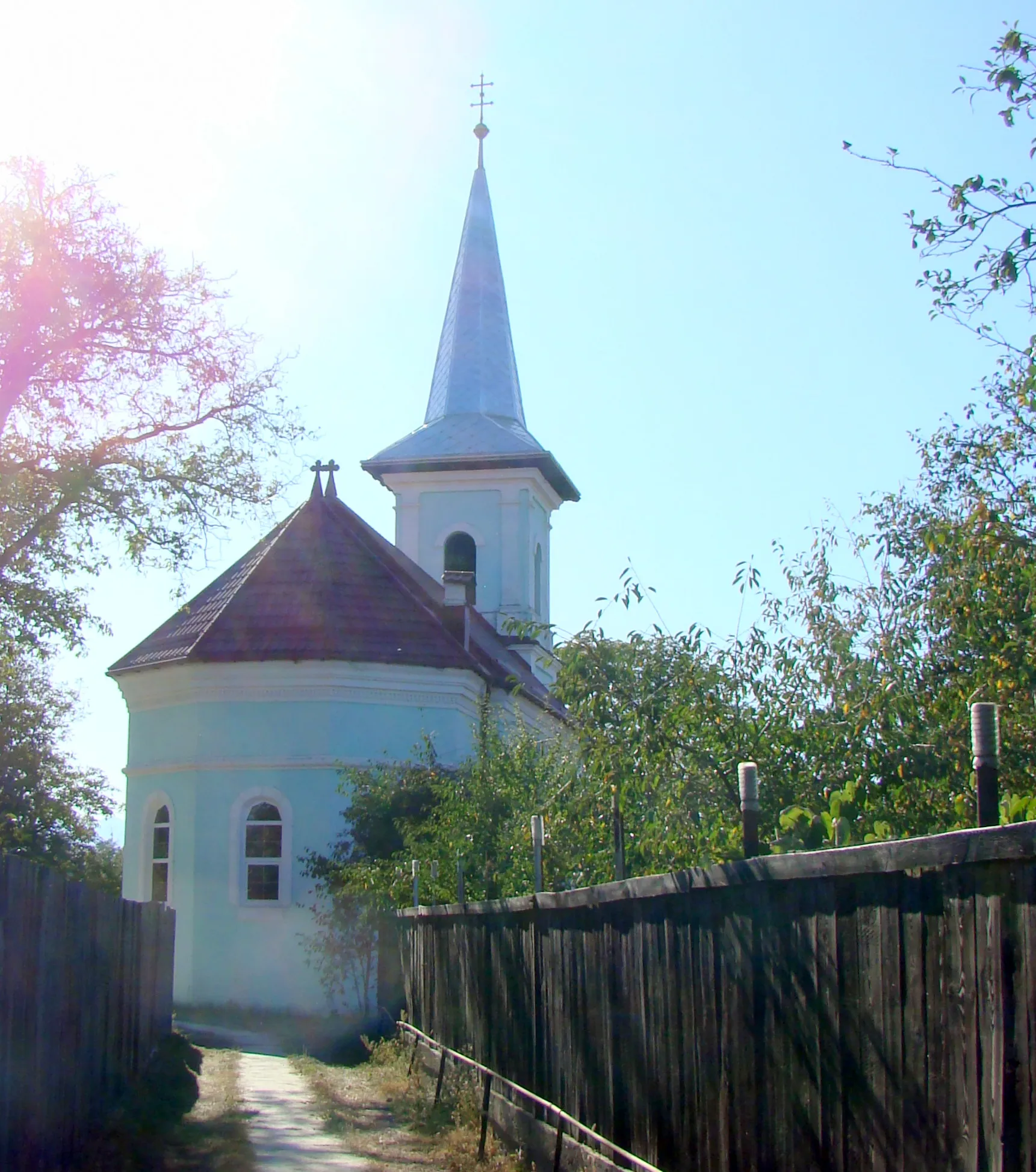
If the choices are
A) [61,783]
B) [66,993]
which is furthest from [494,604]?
[66,993]

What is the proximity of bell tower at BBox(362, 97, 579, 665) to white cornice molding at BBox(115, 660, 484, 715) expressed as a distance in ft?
32.3

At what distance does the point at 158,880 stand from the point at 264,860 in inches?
97.9

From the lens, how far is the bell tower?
38.7m

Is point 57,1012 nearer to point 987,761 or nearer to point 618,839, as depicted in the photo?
point 618,839

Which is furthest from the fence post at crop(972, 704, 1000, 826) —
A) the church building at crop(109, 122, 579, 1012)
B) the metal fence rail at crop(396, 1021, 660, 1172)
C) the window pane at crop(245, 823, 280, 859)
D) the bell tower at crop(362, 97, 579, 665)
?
the bell tower at crop(362, 97, 579, 665)

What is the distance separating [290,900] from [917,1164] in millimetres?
22204

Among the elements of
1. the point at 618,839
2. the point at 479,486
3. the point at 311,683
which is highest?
the point at 479,486

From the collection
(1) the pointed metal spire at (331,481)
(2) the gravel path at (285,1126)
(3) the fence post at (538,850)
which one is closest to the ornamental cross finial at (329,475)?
(1) the pointed metal spire at (331,481)

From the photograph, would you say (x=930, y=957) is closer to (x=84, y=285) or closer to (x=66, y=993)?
(x=66, y=993)

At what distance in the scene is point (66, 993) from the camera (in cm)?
938

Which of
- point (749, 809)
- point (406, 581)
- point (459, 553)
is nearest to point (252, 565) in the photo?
point (406, 581)

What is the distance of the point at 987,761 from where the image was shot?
4.16 m

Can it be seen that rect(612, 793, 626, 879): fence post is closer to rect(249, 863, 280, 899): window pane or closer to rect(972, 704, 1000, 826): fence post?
rect(972, 704, 1000, 826): fence post

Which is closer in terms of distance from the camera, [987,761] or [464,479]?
[987,761]
